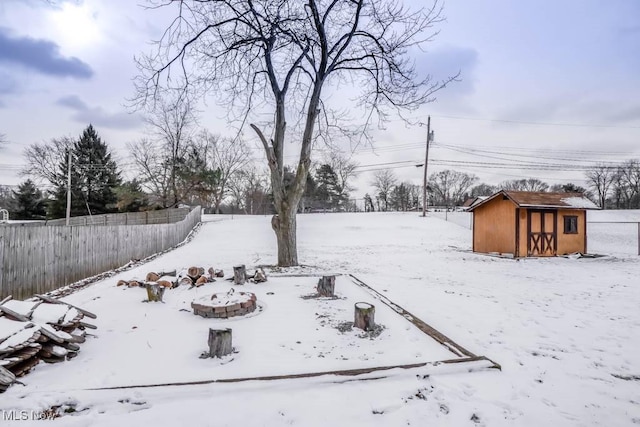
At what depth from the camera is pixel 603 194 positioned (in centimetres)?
4622

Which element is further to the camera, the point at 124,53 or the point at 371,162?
the point at 371,162

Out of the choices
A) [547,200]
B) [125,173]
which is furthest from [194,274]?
[125,173]

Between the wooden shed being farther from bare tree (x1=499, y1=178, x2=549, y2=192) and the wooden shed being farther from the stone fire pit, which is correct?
bare tree (x1=499, y1=178, x2=549, y2=192)

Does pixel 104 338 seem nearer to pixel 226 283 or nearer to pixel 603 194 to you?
pixel 226 283

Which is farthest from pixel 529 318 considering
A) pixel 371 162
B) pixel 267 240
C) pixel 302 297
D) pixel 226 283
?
pixel 371 162

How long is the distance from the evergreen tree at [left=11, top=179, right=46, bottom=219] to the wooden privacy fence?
32.6 metres

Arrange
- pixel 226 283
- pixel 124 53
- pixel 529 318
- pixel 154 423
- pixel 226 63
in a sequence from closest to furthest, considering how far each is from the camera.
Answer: pixel 154 423 → pixel 529 318 → pixel 226 283 → pixel 124 53 → pixel 226 63

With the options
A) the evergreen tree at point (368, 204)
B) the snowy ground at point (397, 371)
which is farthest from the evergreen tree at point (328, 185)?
the snowy ground at point (397, 371)

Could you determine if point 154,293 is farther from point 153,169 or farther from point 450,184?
point 450,184

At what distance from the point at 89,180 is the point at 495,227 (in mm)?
33532

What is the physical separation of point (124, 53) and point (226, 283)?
638 centimetres

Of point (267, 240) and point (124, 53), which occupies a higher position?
point (124, 53)

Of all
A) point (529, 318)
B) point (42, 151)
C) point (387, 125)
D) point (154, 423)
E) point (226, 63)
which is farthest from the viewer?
point (42, 151)

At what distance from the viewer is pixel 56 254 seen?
269 inches
